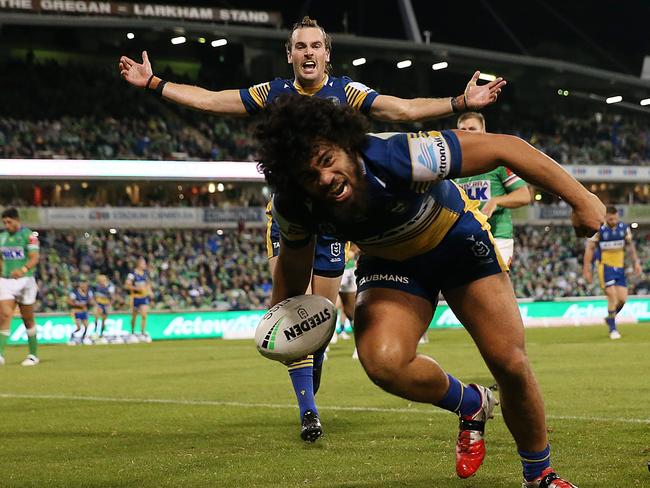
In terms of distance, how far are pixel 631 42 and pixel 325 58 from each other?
56.5 metres

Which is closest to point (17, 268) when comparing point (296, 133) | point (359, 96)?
point (359, 96)

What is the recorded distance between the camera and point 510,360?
5008mm

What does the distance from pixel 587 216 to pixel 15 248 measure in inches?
567

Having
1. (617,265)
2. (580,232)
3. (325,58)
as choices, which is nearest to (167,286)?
(617,265)

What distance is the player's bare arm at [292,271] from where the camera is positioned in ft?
16.6

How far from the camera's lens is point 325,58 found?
24.4ft

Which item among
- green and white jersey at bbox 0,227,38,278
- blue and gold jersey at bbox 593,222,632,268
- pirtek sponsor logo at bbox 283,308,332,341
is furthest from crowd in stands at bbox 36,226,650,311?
pirtek sponsor logo at bbox 283,308,332,341

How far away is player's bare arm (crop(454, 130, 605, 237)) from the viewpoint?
171 inches

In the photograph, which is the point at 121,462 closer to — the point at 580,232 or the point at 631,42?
the point at 580,232

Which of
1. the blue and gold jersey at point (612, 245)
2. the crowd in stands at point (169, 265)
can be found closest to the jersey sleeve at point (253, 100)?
the blue and gold jersey at point (612, 245)

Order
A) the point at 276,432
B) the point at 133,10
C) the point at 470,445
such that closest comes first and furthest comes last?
1. the point at 470,445
2. the point at 276,432
3. the point at 133,10

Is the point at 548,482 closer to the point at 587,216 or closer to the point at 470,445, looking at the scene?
the point at 470,445

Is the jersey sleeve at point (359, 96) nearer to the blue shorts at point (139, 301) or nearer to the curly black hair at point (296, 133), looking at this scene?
the curly black hair at point (296, 133)

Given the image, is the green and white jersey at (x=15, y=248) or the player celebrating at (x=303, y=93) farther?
the green and white jersey at (x=15, y=248)
